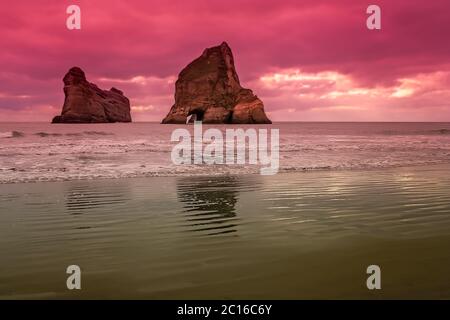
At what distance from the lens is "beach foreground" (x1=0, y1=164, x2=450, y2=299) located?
493 centimetres

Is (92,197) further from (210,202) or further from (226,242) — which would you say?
(226,242)

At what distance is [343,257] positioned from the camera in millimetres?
6125

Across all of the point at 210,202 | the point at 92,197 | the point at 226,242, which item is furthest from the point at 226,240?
the point at 92,197

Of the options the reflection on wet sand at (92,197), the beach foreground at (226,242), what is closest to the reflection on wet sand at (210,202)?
the beach foreground at (226,242)

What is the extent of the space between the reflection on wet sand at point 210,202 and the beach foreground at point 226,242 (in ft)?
0.13

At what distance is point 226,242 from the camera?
6973mm

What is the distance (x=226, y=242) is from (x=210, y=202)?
14.4 feet

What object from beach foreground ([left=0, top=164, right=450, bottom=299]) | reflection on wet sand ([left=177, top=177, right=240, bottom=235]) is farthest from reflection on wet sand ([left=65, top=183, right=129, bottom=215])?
reflection on wet sand ([left=177, top=177, right=240, bottom=235])

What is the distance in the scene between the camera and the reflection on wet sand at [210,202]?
838cm

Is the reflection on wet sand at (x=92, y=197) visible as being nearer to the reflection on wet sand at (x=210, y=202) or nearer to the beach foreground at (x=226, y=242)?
the beach foreground at (x=226, y=242)

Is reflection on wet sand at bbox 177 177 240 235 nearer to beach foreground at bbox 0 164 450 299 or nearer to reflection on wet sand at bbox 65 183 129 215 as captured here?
beach foreground at bbox 0 164 450 299

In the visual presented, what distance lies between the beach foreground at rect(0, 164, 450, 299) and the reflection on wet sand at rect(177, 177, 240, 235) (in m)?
0.04

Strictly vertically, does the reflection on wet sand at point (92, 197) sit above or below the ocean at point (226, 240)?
above
